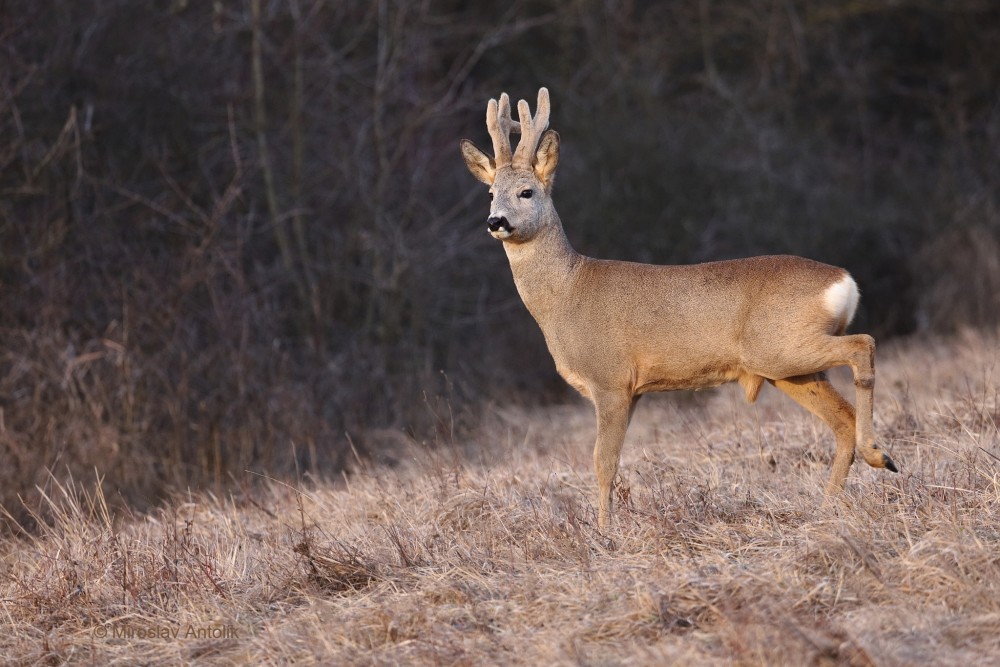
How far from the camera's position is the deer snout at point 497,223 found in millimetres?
6461

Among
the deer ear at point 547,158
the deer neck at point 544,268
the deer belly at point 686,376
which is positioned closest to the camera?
the deer belly at point 686,376

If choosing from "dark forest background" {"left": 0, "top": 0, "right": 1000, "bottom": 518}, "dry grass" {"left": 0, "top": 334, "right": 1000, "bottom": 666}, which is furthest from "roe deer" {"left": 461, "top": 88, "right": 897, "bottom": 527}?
"dark forest background" {"left": 0, "top": 0, "right": 1000, "bottom": 518}

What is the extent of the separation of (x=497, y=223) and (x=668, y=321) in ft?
3.19

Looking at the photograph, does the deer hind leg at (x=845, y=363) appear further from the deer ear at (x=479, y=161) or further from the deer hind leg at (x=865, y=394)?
the deer ear at (x=479, y=161)

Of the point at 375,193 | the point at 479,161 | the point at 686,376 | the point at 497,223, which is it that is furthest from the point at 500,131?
the point at 375,193

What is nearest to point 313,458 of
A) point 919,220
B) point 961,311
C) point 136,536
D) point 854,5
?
point 136,536

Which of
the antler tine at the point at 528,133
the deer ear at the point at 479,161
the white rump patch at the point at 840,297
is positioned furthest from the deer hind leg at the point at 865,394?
the deer ear at the point at 479,161

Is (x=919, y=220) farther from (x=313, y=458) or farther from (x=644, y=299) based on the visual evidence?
(x=644, y=299)

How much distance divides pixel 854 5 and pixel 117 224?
1226cm

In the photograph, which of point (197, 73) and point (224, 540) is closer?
point (224, 540)

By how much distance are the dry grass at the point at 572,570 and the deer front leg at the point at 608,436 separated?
0.10 metres

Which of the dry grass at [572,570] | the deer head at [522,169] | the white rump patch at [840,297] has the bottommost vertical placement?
the dry grass at [572,570]

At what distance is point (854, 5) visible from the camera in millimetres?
19422

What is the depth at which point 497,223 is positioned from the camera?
6.47 metres
